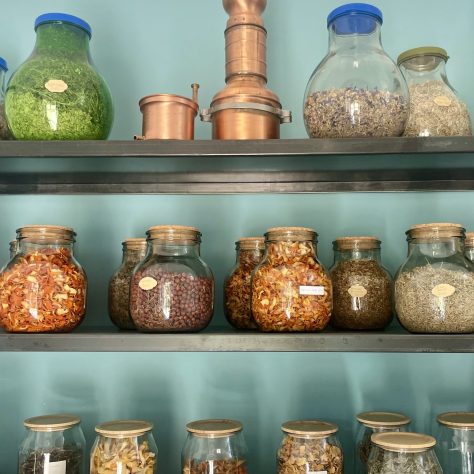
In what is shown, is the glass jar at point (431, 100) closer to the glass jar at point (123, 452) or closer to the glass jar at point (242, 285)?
the glass jar at point (242, 285)

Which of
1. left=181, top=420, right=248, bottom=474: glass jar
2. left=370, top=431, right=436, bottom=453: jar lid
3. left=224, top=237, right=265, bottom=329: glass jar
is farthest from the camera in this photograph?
left=224, top=237, right=265, bottom=329: glass jar

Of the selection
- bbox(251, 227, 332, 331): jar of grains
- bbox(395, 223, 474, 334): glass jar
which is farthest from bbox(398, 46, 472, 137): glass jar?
bbox(251, 227, 332, 331): jar of grains

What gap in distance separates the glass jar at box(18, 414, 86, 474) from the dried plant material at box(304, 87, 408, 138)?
80cm

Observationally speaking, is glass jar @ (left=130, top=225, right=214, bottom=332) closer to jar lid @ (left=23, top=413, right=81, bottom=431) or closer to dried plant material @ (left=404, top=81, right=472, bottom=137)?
jar lid @ (left=23, top=413, right=81, bottom=431)

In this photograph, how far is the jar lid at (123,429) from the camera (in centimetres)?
108

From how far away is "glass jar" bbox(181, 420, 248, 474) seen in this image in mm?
1075

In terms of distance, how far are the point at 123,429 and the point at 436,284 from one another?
0.68m

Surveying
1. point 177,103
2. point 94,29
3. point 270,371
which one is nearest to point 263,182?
point 177,103

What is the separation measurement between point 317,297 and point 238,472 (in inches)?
15.3

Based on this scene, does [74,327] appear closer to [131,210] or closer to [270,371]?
[131,210]

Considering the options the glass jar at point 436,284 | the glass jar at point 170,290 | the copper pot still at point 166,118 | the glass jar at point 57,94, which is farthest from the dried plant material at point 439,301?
the glass jar at point 57,94

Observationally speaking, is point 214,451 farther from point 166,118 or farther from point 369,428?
point 166,118

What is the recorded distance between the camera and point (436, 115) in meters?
1.14

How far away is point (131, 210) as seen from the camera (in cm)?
138
